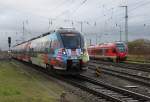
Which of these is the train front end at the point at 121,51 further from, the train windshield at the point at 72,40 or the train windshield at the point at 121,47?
the train windshield at the point at 72,40

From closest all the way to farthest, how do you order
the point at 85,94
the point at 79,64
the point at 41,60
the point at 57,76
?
1. the point at 85,94
2. the point at 79,64
3. the point at 57,76
4. the point at 41,60

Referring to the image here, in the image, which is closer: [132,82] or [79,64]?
[132,82]

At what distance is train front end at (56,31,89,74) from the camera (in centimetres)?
2531

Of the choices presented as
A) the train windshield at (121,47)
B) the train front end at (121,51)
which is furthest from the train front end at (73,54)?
the train windshield at (121,47)

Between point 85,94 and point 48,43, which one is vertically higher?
point 48,43

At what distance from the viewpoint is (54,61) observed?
26.7 metres

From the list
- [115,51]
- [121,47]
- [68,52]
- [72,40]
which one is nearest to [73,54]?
[68,52]

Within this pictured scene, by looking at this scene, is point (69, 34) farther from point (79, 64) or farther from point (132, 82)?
point (132, 82)

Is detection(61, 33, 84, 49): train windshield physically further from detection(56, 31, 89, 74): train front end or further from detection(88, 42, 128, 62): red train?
detection(88, 42, 128, 62): red train

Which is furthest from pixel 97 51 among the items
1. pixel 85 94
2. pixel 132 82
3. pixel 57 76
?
pixel 85 94

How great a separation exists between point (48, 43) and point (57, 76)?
288 centimetres

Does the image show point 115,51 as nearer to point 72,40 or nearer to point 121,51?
point 121,51

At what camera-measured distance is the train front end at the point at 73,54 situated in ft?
83.0

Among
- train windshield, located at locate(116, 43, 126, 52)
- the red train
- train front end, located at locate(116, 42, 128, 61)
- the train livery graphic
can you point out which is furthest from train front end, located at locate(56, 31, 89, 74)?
train windshield, located at locate(116, 43, 126, 52)
